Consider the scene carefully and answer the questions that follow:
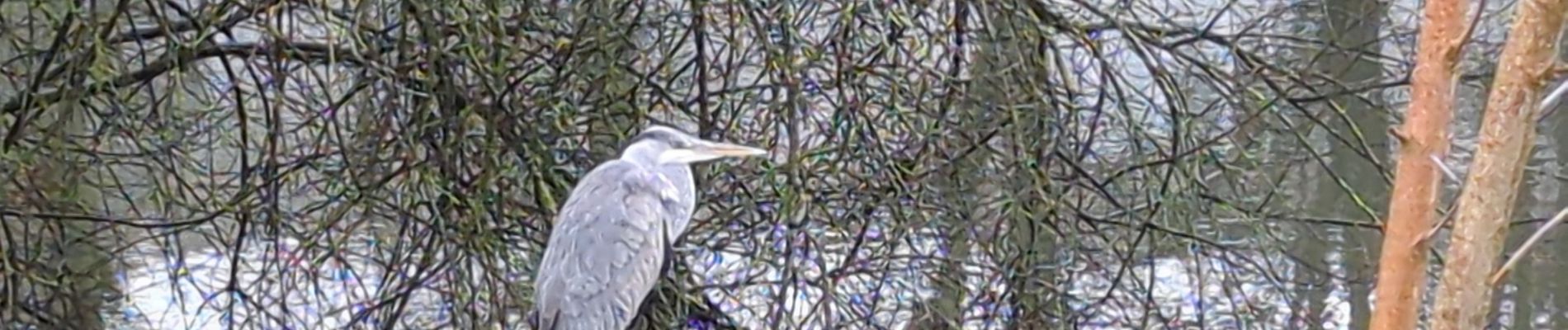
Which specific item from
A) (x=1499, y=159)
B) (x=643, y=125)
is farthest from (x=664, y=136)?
(x=1499, y=159)

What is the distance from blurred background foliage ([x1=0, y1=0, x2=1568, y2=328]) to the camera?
42.1 inches

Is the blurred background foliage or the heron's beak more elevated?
the blurred background foliage

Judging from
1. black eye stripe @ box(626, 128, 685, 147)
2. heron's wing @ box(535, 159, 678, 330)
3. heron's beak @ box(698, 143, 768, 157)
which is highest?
black eye stripe @ box(626, 128, 685, 147)

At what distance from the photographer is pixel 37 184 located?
115 centimetres

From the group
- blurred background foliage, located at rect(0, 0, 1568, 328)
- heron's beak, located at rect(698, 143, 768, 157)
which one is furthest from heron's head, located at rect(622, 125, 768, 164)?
blurred background foliage, located at rect(0, 0, 1568, 328)

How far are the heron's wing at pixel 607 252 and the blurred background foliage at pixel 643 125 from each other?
10.3 inches

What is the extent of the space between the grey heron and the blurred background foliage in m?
0.25

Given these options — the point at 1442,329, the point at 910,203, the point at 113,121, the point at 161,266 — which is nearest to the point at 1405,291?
the point at 1442,329

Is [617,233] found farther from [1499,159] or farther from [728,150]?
[1499,159]

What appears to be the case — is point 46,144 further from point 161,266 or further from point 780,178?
point 780,178

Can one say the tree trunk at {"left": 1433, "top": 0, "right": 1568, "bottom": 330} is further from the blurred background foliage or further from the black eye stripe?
the blurred background foliage

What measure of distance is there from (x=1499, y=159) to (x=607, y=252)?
0.41 metres

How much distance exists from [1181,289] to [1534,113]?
99cm

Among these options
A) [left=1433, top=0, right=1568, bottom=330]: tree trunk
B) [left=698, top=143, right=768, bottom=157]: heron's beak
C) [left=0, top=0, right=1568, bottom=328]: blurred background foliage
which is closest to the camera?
[left=1433, top=0, right=1568, bottom=330]: tree trunk
